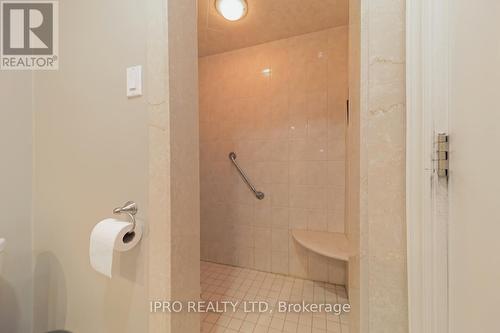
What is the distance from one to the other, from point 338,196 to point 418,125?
1.34 meters

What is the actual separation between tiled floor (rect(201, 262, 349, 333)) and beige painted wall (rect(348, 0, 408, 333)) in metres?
0.91

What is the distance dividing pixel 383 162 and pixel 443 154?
10 cm

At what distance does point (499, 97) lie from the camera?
0.28 m

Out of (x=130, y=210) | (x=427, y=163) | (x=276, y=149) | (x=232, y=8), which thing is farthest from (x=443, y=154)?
(x=232, y=8)

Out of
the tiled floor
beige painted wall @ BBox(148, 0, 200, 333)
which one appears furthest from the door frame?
the tiled floor

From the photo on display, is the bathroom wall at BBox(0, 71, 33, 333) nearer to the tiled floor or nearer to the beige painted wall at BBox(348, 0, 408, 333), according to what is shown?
the tiled floor

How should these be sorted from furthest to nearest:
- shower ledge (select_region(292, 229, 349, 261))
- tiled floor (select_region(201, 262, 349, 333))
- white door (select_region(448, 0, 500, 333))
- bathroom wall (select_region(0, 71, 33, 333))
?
1. shower ledge (select_region(292, 229, 349, 261))
2. tiled floor (select_region(201, 262, 349, 333))
3. bathroom wall (select_region(0, 71, 33, 333))
4. white door (select_region(448, 0, 500, 333))

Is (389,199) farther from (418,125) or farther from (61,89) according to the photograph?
(61,89)

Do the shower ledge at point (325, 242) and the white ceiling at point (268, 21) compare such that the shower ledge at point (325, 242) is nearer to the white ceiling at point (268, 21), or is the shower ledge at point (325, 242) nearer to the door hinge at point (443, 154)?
the door hinge at point (443, 154)

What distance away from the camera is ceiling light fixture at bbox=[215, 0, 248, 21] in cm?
135

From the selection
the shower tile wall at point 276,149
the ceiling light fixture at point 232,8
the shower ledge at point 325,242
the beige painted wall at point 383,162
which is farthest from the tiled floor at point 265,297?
the ceiling light fixture at point 232,8

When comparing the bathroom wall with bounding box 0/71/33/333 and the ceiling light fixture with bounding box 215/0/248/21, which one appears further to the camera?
the ceiling light fixture with bounding box 215/0/248/21

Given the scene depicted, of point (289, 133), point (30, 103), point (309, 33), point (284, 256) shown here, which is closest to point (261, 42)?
point (309, 33)

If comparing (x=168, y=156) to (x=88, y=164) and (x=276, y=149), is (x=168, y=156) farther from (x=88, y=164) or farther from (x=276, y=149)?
(x=276, y=149)
